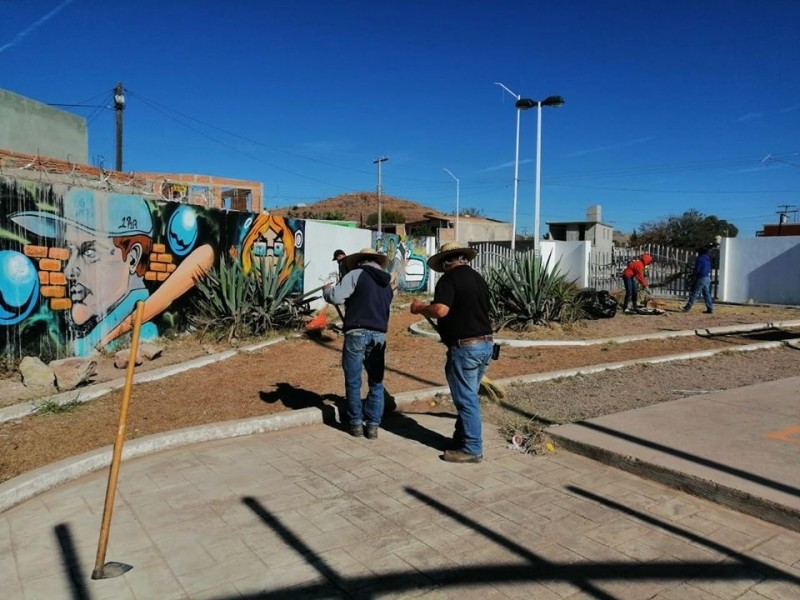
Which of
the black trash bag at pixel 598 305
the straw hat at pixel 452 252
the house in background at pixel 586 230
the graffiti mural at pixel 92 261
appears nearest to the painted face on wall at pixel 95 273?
the graffiti mural at pixel 92 261

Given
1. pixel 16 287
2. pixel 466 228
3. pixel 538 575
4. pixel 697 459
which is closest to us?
pixel 538 575

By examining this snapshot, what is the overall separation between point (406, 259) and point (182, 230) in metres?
11.8

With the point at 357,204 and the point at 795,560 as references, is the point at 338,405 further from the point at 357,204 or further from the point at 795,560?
the point at 357,204

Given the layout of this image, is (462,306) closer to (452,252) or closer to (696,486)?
(452,252)

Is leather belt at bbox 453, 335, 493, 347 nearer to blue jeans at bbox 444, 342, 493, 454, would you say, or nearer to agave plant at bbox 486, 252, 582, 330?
blue jeans at bbox 444, 342, 493, 454

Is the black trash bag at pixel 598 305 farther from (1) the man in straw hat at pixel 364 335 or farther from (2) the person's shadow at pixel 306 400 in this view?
(1) the man in straw hat at pixel 364 335

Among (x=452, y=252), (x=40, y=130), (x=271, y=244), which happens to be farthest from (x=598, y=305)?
(x=40, y=130)

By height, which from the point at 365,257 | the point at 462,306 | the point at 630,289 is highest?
the point at 365,257

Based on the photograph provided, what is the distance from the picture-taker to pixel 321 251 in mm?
15500

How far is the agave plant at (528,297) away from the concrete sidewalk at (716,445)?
498cm

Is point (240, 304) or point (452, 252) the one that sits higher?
point (452, 252)

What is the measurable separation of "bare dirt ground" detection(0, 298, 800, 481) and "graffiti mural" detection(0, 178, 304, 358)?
68 cm

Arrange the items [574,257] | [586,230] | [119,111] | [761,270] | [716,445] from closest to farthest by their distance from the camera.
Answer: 1. [716,445]
2. [761,270]
3. [574,257]
4. [119,111]
5. [586,230]

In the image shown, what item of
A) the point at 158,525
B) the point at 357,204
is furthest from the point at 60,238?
the point at 357,204
